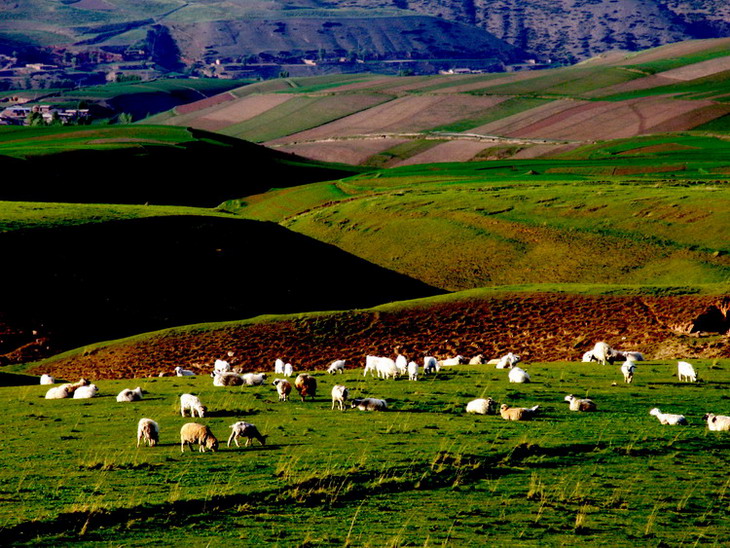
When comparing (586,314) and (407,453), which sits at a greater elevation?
(407,453)

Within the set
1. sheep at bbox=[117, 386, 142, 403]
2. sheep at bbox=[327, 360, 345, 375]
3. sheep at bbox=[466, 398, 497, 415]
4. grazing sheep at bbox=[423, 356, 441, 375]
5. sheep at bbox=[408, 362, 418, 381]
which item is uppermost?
sheep at bbox=[466, 398, 497, 415]

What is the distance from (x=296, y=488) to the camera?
65.1 feet

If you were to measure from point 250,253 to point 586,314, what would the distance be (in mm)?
30271

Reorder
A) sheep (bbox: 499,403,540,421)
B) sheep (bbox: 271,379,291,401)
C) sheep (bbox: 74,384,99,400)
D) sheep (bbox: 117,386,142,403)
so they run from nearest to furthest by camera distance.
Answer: sheep (bbox: 499,403,540,421), sheep (bbox: 271,379,291,401), sheep (bbox: 117,386,142,403), sheep (bbox: 74,384,99,400)

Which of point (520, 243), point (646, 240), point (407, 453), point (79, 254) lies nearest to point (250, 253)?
point (79, 254)

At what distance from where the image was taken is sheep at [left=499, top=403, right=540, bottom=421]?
26828 millimetres

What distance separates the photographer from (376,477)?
68.6ft

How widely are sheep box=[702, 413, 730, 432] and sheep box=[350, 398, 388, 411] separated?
9.44 m

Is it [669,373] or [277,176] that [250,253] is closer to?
[669,373]

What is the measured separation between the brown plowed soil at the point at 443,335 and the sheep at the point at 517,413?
19410mm

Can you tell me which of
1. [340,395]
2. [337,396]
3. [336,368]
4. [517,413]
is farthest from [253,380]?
[517,413]

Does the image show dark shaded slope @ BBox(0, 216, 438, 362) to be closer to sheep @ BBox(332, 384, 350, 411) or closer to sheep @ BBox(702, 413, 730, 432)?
sheep @ BBox(332, 384, 350, 411)

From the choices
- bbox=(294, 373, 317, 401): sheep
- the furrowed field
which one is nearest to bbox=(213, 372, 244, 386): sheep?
the furrowed field

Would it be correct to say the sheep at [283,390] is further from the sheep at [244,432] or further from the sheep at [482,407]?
the sheep at [244,432]
